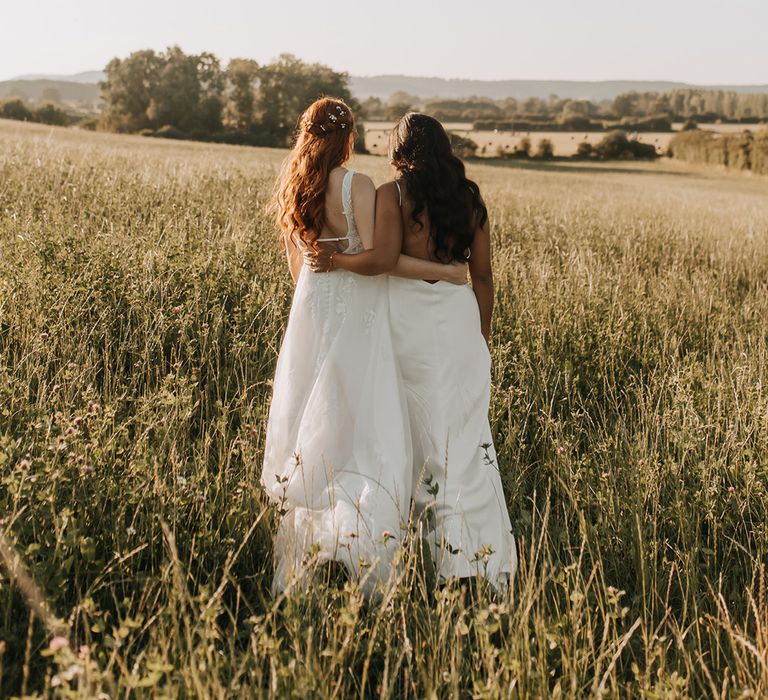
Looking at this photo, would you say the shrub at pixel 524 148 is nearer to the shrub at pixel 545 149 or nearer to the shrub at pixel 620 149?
the shrub at pixel 545 149

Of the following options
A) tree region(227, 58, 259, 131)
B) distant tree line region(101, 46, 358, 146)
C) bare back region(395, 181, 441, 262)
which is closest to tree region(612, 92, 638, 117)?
distant tree line region(101, 46, 358, 146)

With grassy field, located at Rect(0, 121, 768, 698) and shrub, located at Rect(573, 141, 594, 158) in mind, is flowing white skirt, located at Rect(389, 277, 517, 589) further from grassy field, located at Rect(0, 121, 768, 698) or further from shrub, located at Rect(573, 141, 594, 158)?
shrub, located at Rect(573, 141, 594, 158)

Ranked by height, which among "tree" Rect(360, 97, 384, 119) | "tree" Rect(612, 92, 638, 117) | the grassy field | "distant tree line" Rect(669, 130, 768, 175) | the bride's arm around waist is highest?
"tree" Rect(612, 92, 638, 117)

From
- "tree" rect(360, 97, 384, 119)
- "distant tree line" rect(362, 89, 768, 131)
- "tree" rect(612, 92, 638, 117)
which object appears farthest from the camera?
"tree" rect(612, 92, 638, 117)

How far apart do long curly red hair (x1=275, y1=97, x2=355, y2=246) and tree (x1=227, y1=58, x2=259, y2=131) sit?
6542 cm

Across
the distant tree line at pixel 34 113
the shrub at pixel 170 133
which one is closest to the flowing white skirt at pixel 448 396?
the shrub at pixel 170 133

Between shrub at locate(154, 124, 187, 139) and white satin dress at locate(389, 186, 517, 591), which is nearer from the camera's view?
white satin dress at locate(389, 186, 517, 591)

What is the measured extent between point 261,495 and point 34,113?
72377mm

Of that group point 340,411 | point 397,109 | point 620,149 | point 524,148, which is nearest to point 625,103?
point 620,149

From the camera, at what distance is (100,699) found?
1846 mm

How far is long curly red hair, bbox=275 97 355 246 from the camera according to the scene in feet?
11.9

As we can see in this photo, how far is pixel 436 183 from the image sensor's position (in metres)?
3.51

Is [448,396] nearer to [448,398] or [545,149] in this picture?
[448,398]

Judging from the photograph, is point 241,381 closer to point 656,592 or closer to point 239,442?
point 239,442
